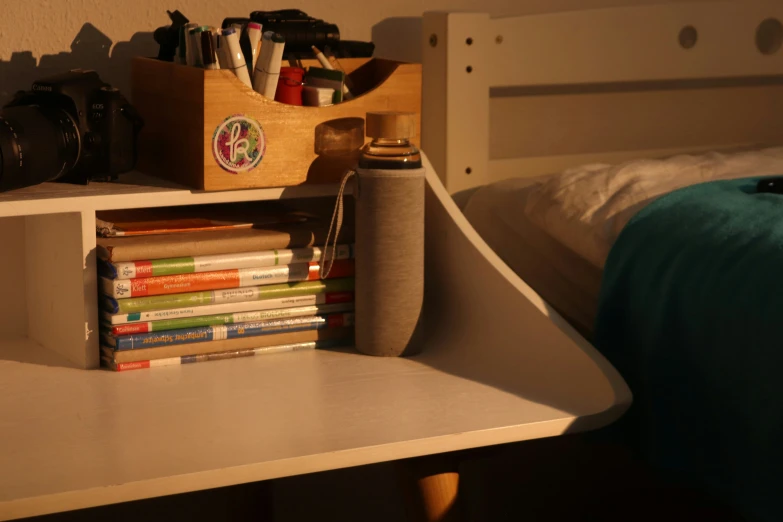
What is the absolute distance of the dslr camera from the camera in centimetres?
93

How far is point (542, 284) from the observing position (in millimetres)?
1234

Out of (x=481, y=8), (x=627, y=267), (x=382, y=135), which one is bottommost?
(x=627, y=267)

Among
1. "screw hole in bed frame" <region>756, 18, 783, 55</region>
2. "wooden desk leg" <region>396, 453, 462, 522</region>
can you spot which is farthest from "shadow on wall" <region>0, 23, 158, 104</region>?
"screw hole in bed frame" <region>756, 18, 783, 55</region>

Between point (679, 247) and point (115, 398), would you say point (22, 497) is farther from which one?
point (679, 247)

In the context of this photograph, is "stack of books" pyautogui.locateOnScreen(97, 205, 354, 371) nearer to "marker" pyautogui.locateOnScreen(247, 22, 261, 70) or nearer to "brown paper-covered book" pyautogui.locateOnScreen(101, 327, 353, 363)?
"brown paper-covered book" pyautogui.locateOnScreen(101, 327, 353, 363)

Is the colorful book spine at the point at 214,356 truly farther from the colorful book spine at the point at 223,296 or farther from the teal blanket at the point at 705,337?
the teal blanket at the point at 705,337

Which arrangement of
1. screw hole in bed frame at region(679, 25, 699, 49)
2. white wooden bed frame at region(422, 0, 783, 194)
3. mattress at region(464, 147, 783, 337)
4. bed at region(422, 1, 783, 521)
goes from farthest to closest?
screw hole in bed frame at region(679, 25, 699, 49), white wooden bed frame at region(422, 0, 783, 194), mattress at region(464, 147, 783, 337), bed at region(422, 1, 783, 521)

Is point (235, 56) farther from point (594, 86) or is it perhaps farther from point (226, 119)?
point (594, 86)

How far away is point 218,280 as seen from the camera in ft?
3.34

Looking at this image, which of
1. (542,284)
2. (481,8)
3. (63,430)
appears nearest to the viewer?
(63,430)

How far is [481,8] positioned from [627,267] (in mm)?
561

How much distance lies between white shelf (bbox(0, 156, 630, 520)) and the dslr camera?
21cm

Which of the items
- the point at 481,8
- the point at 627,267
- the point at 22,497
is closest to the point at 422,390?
the point at 627,267

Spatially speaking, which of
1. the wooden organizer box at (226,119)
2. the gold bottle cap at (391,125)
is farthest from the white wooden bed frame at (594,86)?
the gold bottle cap at (391,125)
